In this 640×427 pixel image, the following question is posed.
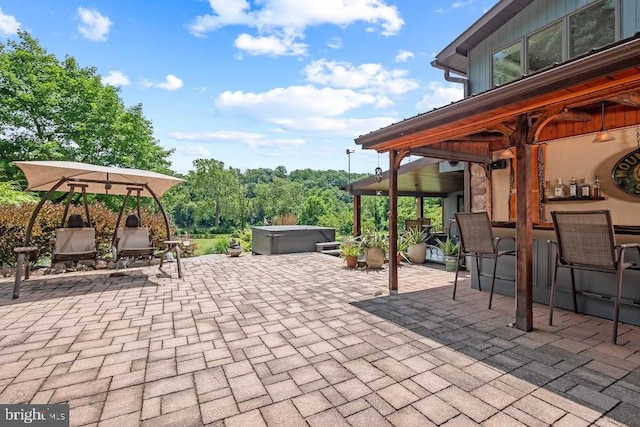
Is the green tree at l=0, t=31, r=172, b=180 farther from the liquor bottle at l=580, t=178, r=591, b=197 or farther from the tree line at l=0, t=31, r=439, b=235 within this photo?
the liquor bottle at l=580, t=178, r=591, b=197

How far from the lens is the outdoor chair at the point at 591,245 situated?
2838 mm

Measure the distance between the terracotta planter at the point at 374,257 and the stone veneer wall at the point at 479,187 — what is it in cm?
222

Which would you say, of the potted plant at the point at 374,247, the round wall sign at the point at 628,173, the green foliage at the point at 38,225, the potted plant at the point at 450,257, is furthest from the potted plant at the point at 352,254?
the green foliage at the point at 38,225

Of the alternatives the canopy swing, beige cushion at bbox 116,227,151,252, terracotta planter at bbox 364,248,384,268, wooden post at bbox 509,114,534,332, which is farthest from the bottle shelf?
beige cushion at bbox 116,227,151,252

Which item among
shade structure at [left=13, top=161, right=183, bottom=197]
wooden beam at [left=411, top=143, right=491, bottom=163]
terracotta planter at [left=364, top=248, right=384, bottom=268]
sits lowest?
terracotta planter at [left=364, top=248, right=384, bottom=268]

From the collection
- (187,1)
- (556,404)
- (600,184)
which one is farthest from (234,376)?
(187,1)

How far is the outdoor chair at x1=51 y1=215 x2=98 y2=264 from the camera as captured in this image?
5.24 m

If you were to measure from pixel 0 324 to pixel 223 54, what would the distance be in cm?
1063

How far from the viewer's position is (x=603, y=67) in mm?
2236

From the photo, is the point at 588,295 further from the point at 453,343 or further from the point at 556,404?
the point at 556,404

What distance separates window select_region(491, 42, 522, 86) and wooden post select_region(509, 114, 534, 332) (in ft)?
14.3

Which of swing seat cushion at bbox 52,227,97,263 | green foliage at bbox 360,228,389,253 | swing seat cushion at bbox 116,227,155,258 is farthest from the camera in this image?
green foliage at bbox 360,228,389,253

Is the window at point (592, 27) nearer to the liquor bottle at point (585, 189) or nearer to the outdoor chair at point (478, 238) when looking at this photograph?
the liquor bottle at point (585, 189)

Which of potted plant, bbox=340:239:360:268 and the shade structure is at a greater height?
the shade structure
